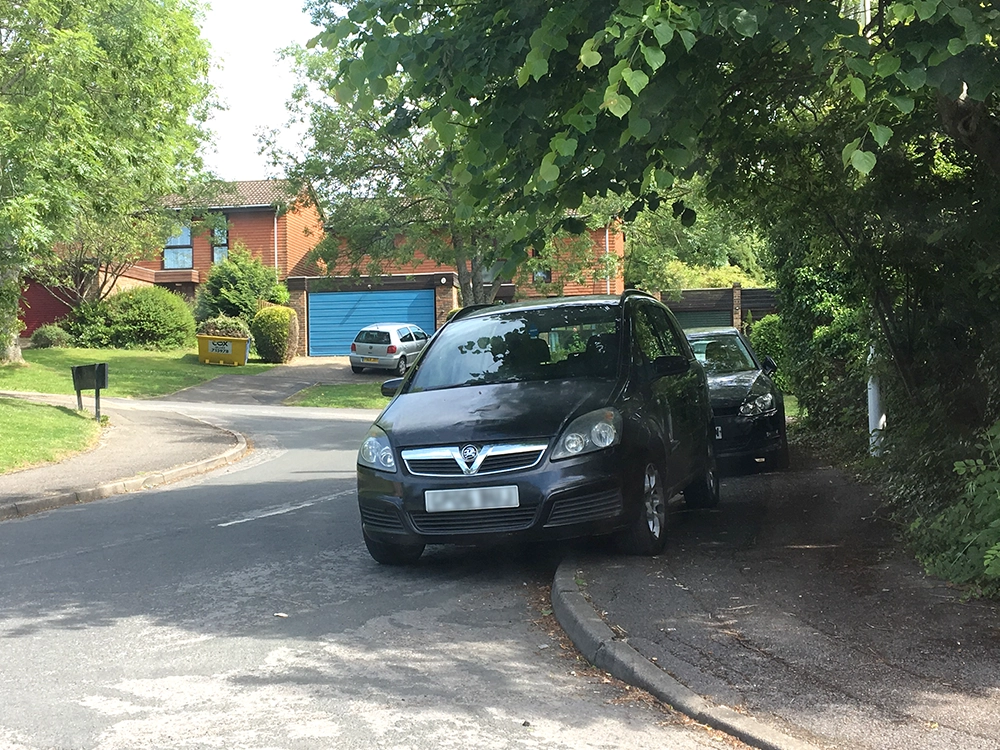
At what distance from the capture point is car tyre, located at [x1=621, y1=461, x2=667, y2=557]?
7.01 meters

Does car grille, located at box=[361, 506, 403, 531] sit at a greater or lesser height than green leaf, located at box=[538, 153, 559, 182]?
lesser

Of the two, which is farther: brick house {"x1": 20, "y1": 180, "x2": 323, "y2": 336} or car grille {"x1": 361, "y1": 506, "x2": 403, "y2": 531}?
brick house {"x1": 20, "y1": 180, "x2": 323, "y2": 336}

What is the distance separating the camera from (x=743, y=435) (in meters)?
11.2

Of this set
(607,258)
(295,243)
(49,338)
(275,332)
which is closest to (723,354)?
(607,258)

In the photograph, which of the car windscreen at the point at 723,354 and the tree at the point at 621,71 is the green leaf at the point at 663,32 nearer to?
the tree at the point at 621,71

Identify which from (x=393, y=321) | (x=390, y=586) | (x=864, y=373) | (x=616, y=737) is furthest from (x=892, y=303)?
(x=393, y=321)

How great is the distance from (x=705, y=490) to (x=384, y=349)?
26.9 meters

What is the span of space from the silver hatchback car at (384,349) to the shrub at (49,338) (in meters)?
11.7

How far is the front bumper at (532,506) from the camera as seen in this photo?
21.8 ft

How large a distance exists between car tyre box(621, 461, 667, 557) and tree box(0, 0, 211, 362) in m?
10.7

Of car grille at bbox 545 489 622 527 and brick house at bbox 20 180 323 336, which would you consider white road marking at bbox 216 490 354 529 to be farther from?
brick house at bbox 20 180 323 336

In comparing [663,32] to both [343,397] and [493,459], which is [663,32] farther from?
[343,397]

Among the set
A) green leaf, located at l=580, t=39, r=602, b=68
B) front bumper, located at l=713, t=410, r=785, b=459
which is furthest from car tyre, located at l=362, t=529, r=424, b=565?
front bumper, located at l=713, t=410, r=785, b=459

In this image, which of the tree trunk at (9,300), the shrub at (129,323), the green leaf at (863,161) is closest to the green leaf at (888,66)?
the green leaf at (863,161)
